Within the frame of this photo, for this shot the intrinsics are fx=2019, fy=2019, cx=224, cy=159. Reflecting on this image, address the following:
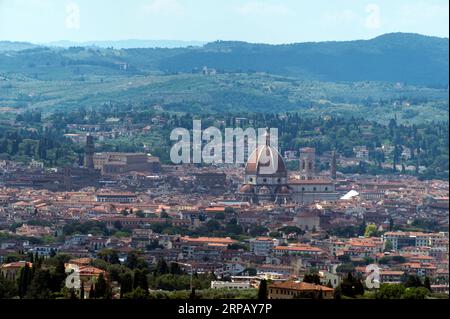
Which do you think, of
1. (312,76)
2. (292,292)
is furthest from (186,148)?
(312,76)


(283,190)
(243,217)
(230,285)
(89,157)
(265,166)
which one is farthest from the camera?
(89,157)

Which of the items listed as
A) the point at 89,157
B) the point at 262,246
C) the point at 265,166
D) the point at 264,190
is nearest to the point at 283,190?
the point at 264,190

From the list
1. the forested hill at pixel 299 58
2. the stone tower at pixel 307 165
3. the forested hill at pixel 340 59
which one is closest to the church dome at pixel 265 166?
the stone tower at pixel 307 165

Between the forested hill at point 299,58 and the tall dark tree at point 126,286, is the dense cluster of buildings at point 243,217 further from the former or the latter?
the forested hill at point 299,58

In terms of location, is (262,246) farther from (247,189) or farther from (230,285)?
(247,189)

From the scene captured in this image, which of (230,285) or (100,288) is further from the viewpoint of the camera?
(230,285)

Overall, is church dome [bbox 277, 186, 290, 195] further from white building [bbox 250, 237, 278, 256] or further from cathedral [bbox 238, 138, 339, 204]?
white building [bbox 250, 237, 278, 256]

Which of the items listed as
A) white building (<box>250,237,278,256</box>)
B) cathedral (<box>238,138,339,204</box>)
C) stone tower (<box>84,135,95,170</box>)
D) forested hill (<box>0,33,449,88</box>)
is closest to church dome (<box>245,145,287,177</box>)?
cathedral (<box>238,138,339,204</box>)
